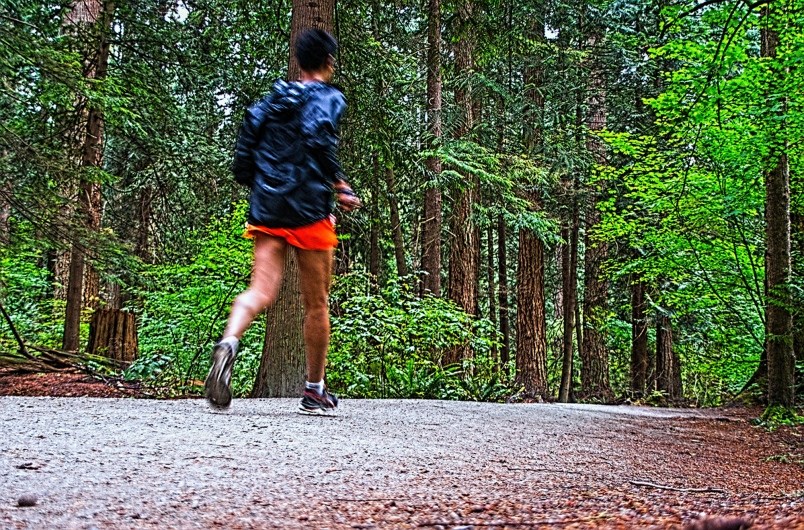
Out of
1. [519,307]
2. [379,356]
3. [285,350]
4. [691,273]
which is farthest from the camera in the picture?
[519,307]

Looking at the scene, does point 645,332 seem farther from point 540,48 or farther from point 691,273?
point 540,48

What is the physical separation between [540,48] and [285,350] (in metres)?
15.0

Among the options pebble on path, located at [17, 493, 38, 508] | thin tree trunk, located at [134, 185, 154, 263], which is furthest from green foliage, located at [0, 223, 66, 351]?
pebble on path, located at [17, 493, 38, 508]

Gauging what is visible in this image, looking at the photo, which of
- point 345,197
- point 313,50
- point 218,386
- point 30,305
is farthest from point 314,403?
point 30,305

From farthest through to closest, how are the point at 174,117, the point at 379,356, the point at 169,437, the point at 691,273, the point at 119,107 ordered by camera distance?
the point at 691,273
the point at 174,117
the point at 379,356
the point at 119,107
the point at 169,437

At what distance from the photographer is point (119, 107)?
10.7 m

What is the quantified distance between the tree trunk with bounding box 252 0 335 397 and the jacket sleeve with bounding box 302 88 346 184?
3.11 m

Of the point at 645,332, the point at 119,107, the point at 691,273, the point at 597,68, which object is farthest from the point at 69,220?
the point at 645,332

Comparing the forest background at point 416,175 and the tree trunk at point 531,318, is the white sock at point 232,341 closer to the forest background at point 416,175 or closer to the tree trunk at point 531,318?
the forest background at point 416,175

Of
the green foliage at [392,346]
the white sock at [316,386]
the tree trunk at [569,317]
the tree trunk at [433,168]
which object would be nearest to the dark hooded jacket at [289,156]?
the white sock at [316,386]

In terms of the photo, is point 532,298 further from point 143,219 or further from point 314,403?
point 314,403

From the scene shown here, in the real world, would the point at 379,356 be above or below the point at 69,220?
below

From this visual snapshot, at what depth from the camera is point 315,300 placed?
5.52 m

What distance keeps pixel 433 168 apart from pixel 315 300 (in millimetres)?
10967
